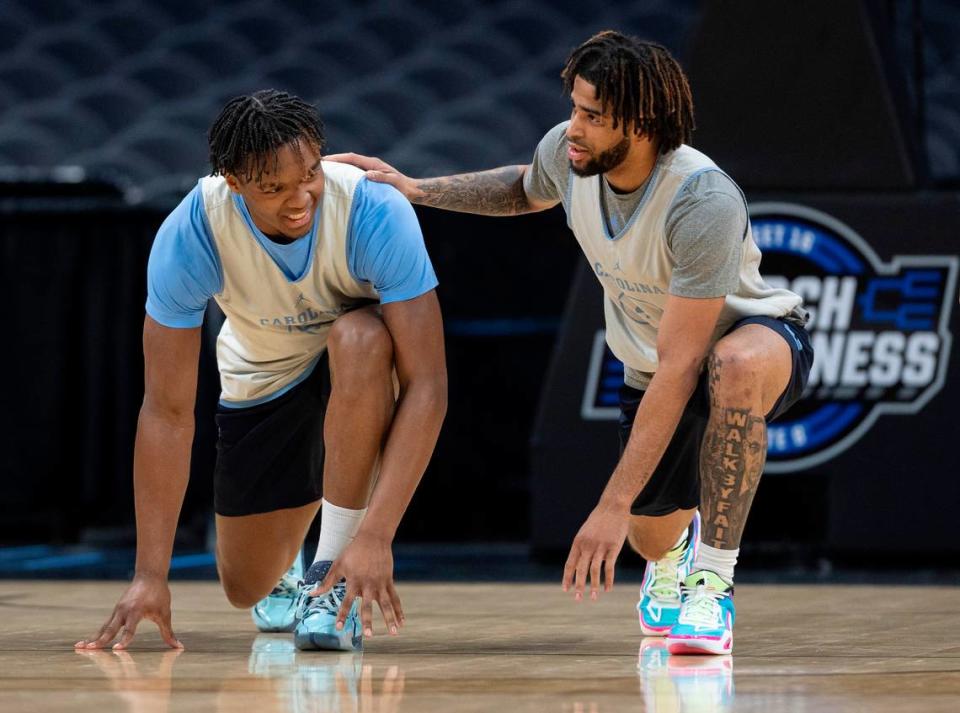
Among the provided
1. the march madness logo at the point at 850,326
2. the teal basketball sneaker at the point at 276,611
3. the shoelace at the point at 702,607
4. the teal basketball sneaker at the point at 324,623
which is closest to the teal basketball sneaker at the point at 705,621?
the shoelace at the point at 702,607

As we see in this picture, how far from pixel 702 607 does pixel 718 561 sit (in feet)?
0.38

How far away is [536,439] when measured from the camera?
195 inches

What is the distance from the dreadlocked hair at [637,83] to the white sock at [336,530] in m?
0.88

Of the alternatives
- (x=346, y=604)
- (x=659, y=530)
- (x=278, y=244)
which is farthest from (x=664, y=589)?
(x=278, y=244)

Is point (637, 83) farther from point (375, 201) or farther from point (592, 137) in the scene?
point (375, 201)

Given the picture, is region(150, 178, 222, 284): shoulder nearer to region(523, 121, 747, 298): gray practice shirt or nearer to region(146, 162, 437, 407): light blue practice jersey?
region(146, 162, 437, 407): light blue practice jersey

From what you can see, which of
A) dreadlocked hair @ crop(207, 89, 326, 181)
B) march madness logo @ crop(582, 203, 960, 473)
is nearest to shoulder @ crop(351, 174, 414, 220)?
dreadlocked hair @ crop(207, 89, 326, 181)

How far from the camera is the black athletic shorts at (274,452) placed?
3.44 metres

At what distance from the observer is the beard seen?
2885 mm

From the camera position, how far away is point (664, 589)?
330 cm

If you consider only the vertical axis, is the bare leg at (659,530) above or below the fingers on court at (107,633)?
above

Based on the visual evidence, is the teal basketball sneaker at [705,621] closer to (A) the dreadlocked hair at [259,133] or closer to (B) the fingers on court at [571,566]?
(B) the fingers on court at [571,566]

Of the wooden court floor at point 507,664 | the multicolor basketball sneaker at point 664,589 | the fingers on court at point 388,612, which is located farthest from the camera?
the multicolor basketball sneaker at point 664,589

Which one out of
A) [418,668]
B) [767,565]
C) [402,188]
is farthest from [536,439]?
[418,668]
